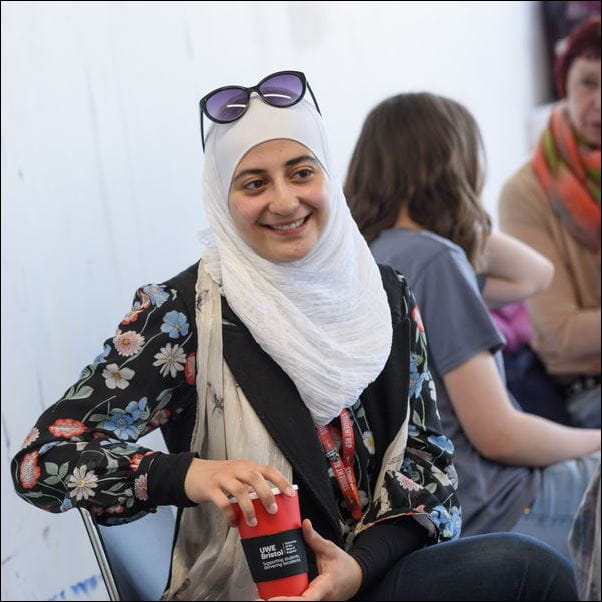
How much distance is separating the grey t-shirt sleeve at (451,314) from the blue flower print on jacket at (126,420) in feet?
2.30

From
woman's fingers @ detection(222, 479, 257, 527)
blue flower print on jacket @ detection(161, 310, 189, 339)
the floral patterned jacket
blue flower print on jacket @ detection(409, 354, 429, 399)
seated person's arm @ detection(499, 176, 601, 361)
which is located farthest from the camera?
seated person's arm @ detection(499, 176, 601, 361)

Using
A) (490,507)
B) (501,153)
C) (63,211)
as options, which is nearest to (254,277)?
(63,211)

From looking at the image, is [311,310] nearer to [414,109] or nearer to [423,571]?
[423,571]

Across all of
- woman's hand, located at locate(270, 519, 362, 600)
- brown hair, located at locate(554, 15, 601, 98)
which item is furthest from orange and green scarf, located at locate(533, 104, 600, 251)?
woman's hand, located at locate(270, 519, 362, 600)

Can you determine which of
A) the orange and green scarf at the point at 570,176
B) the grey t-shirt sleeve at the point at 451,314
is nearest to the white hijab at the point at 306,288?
the grey t-shirt sleeve at the point at 451,314

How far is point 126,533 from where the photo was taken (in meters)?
1.39

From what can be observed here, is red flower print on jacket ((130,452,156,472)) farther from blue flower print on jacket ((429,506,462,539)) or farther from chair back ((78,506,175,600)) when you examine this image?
blue flower print on jacket ((429,506,462,539))

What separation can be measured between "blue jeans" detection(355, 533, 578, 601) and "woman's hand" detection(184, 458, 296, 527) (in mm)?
271

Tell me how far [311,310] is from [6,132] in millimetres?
754

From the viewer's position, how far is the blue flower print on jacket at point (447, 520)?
1.44m

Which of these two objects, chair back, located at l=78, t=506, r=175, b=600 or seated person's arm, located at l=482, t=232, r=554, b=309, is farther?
seated person's arm, located at l=482, t=232, r=554, b=309

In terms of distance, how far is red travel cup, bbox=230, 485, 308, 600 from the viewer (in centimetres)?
117

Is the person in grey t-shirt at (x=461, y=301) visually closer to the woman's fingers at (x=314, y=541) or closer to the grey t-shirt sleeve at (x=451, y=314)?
the grey t-shirt sleeve at (x=451, y=314)

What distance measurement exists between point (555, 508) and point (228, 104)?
105 centimetres
